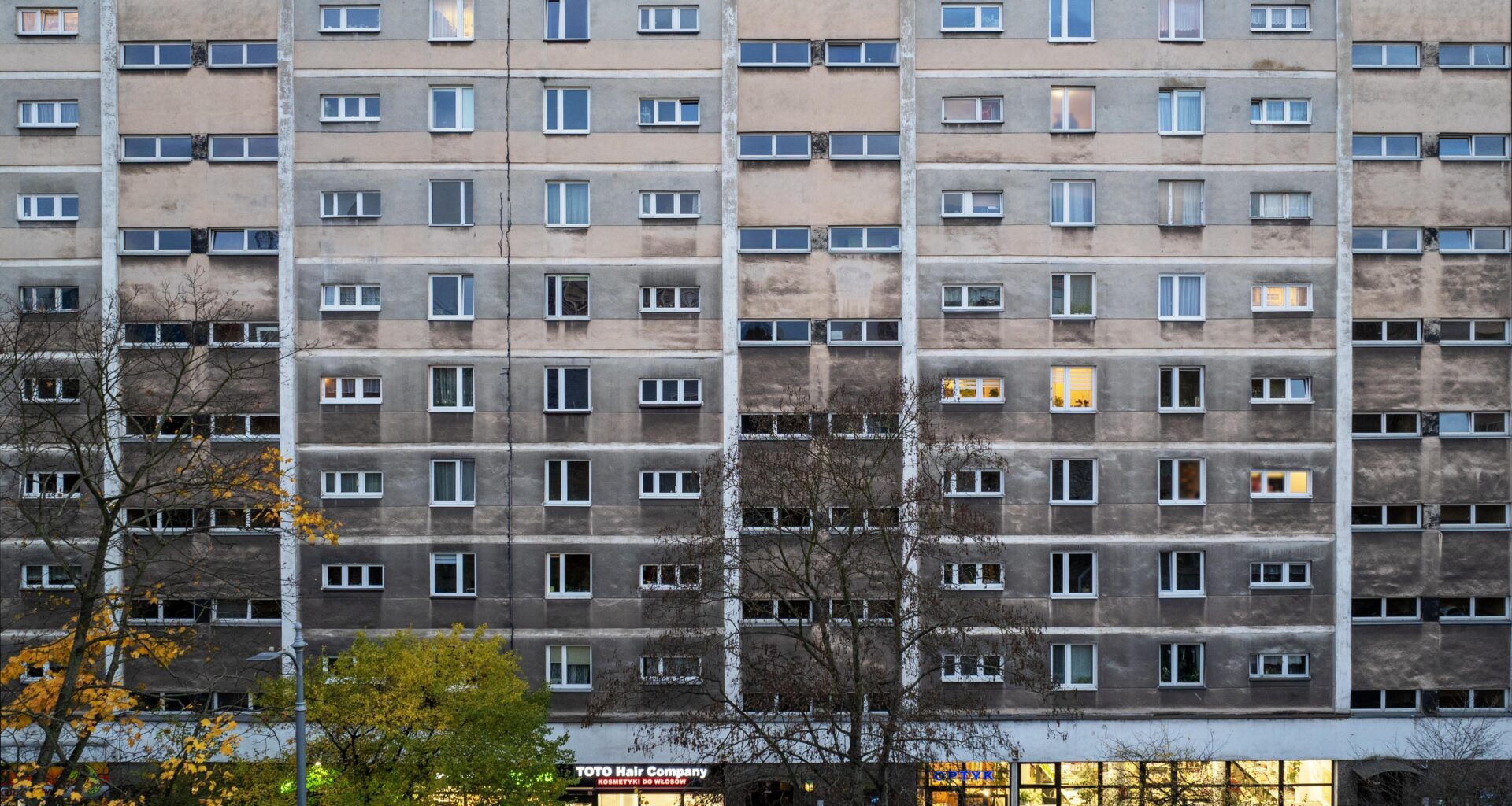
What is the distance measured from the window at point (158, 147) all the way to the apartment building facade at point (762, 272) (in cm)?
9

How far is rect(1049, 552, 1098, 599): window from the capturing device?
98.5 ft

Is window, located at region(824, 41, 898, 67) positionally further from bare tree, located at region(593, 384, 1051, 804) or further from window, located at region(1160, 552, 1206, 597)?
window, located at region(1160, 552, 1206, 597)

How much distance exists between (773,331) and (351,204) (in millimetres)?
12499

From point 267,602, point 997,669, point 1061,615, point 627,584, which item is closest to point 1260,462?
point 1061,615

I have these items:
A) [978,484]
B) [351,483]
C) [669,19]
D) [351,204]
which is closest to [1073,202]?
[978,484]

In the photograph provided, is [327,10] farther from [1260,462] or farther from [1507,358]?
[1507,358]

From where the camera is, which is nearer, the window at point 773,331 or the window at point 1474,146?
the window at point 773,331

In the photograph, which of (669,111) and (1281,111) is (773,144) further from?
(1281,111)

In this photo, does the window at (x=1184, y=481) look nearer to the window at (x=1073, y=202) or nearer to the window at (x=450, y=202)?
the window at (x=1073, y=202)

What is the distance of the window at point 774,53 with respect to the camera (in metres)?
29.9

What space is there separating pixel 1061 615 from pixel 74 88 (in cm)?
3176

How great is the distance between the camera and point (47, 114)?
98.6 feet

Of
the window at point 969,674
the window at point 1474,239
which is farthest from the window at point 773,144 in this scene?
the window at point 1474,239

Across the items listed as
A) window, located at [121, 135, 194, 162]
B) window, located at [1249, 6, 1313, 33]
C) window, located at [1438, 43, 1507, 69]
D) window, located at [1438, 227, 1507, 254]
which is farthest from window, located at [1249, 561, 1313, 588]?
window, located at [121, 135, 194, 162]
